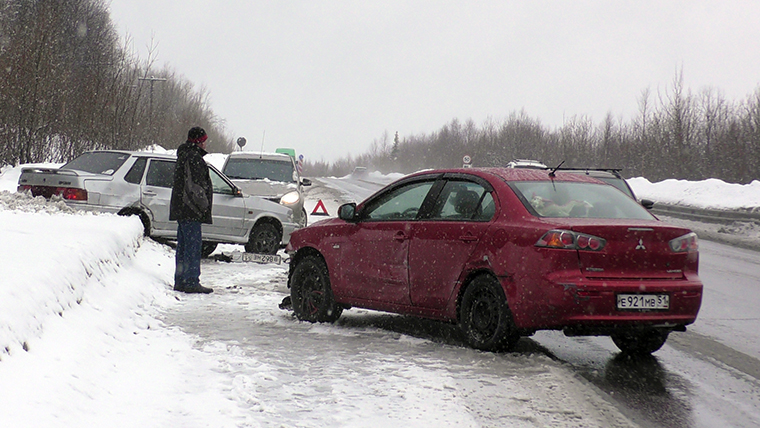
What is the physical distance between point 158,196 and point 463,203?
739 centimetres

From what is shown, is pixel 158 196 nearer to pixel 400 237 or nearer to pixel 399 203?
pixel 399 203

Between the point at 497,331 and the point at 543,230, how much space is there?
2.90 feet

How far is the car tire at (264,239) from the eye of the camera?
14023 millimetres

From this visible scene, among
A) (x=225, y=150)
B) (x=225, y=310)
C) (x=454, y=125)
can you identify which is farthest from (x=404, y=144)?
(x=225, y=310)

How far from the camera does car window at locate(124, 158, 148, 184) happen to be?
1262 cm

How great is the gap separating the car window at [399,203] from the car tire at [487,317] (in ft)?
3.74

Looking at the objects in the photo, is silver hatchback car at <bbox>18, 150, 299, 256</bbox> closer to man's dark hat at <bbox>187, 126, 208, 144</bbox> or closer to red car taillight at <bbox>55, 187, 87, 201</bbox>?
red car taillight at <bbox>55, 187, 87, 201</bbox>

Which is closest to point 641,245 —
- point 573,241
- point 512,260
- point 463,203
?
point 573,241

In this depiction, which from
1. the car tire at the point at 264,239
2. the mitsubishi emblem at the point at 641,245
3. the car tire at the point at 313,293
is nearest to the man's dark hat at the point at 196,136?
the car tire at the point at 313,293

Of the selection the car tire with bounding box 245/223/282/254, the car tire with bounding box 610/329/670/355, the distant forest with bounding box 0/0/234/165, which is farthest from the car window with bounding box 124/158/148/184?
→ the distant forest with bounding box 0/0/234/165

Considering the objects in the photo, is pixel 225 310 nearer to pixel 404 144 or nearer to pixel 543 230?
pixel 543 230

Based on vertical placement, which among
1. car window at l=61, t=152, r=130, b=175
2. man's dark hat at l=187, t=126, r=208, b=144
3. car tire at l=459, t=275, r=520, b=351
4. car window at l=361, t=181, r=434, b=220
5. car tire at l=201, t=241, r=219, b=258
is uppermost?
man's dark hat at l=187, t=126, r=208, b=144

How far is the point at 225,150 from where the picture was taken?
92.4 metres

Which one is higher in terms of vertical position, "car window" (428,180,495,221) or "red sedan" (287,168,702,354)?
"car window" (428,180,495,221)
